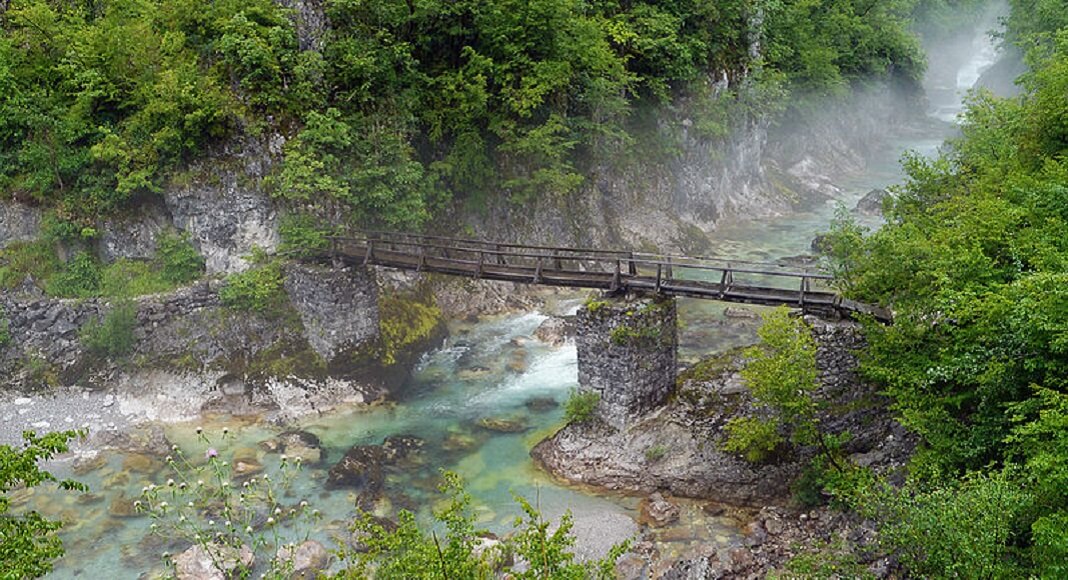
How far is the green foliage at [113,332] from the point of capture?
80.0 feet

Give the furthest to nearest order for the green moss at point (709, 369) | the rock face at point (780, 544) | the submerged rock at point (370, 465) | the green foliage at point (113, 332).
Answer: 1. the green foliage at point (113, 332)
2. the green moss at point (709, 369)
3. the submerged rock at point (370, 465)
4. the rock face at point (780, 544)

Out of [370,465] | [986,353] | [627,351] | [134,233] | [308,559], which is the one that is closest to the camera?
[986,353]

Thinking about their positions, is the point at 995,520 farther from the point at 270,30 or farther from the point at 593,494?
the point at 270,30

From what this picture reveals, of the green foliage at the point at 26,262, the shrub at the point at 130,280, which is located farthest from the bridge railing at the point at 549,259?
the green foliage at the point at 26,262

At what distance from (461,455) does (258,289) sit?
913 centimetres

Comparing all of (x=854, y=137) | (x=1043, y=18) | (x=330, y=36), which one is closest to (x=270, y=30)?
(x=330, y=36)

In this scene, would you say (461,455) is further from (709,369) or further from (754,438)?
(754,438)

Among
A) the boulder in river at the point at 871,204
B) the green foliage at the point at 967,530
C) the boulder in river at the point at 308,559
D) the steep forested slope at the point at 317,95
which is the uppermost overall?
the steep forested slope at the point at 317,95

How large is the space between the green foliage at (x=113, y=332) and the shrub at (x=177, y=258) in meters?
1.55

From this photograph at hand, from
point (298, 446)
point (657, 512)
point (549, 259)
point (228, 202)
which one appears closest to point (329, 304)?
point (228, 202)

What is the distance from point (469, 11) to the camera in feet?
95.4

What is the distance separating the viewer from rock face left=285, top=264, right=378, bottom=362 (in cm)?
2556

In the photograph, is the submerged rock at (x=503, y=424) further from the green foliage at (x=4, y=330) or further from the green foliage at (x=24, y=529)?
the green foliage at (x=4, y=330)

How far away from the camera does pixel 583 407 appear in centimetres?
2155
